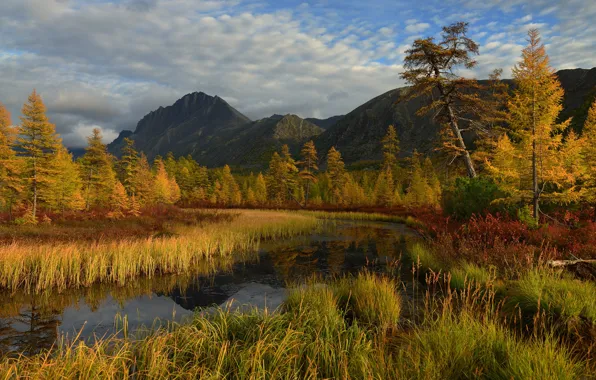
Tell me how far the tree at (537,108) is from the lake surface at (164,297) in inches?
307

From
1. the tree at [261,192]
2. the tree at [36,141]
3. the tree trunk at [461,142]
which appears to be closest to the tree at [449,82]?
the tree trunk at [461,142]

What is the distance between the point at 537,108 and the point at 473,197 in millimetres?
5960

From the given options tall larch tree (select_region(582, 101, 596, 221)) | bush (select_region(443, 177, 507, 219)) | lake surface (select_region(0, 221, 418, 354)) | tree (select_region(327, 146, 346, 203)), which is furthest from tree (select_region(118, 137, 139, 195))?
tall larch tree (select_region(582, 101, 596, 221))

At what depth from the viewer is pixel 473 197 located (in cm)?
1723

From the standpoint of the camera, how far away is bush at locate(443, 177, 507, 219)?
16.3 metres

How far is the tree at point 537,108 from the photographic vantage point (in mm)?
12562

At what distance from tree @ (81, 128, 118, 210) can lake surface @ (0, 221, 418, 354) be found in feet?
94.5

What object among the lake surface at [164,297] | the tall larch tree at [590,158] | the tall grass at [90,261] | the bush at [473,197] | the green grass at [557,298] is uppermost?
the tall larch tree at [590,158]

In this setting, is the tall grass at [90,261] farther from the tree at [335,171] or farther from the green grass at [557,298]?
the tree at [335,171]

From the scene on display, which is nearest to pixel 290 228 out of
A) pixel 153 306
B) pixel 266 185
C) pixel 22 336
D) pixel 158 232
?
pixel 158 232

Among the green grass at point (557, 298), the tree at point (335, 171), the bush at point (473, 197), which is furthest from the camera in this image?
the tree at point (335, 171)

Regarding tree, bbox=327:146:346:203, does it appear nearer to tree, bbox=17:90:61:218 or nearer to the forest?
the forest

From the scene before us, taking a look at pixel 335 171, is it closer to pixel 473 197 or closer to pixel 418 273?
pixel 473 197

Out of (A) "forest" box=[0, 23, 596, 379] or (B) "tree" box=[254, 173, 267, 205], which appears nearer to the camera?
(A) "forest" box=[0, 23, 596, 379]
